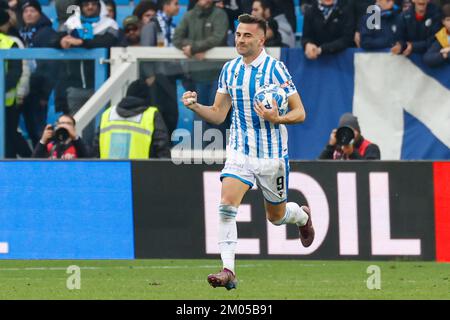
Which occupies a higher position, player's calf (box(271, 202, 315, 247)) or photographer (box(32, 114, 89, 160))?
photographer (box(32, 114, 89, 160))

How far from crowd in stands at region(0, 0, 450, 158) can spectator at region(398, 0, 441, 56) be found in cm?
1

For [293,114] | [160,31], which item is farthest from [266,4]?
[293,114]

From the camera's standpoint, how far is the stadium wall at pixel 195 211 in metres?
13.0

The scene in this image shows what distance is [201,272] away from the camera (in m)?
11.9

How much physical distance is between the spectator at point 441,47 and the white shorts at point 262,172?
212 inches

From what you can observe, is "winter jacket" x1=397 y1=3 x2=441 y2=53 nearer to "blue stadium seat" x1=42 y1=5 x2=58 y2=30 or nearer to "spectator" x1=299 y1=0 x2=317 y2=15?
"spectator" x1=299 y1=0 x2=317 y2=15

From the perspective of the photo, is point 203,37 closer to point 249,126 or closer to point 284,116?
point 249,126

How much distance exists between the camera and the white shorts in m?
9.87

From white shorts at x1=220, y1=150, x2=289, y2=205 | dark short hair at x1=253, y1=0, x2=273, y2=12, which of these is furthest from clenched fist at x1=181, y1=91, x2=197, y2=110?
dark short hair at x1=253, y1=0, x2=273, y2=12

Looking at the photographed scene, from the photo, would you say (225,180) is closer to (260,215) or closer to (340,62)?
(260,215)

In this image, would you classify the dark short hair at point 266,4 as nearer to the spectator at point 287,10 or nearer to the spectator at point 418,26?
the spectator at point 287,10

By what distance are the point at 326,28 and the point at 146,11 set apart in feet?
8.99
